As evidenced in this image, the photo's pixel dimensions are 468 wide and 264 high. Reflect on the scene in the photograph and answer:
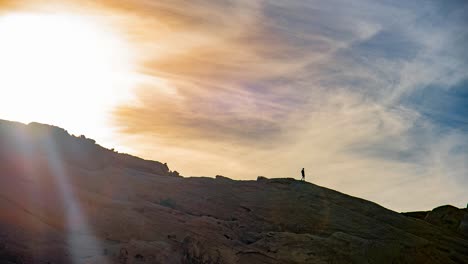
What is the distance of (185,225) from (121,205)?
548 cm

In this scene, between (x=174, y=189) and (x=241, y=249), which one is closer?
(x=241, y=249)

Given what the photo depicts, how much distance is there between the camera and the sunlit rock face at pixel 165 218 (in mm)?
33750

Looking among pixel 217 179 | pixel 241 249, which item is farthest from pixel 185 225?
pixel 217 179

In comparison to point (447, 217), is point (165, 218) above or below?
below

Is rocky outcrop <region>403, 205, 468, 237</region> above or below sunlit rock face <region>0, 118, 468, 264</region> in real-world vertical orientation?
above

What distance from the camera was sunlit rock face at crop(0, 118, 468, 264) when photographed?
33.8m

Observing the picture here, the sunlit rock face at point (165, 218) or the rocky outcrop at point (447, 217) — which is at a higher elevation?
the rocky outcrop at point (447, 217)

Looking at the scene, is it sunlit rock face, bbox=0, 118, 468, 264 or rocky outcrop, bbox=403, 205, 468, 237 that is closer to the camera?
sunlit rock face, bbox=0, 118, 468, 264

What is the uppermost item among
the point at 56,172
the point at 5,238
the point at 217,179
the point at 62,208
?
the point at 217,179

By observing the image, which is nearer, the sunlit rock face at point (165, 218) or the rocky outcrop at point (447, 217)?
the sunlit rock face at point (165, 218)

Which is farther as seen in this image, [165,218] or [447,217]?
[447,217]

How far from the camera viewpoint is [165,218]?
136 feet

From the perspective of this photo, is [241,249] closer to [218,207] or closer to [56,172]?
[218,207]

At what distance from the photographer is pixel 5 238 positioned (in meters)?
31.5
